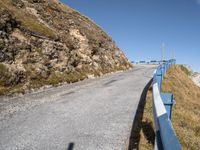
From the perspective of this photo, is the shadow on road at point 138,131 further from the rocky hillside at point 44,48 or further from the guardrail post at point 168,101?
the rocky hillside at point 44,48

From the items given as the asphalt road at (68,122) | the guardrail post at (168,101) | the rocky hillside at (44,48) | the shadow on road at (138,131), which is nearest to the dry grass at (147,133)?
the shadow on road at (138,131)

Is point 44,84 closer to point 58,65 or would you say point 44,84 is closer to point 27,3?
point 58,65

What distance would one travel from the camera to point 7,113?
10.2 meters

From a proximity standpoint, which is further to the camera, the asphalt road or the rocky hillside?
the rocky hillside

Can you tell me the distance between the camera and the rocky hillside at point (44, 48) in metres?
17.0

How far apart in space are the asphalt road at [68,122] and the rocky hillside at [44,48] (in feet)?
13.9

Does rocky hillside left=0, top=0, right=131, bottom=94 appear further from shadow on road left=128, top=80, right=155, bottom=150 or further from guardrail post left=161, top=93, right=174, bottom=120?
guardrail post left=161, top=93, right=174, bottom=120

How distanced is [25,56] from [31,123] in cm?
1032

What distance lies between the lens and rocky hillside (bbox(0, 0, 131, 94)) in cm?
1697

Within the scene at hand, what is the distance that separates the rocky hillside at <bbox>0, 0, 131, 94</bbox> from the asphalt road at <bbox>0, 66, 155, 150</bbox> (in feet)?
13.9

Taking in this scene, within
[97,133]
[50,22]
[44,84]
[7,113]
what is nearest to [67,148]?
[97,133]

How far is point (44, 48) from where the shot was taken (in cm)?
2058

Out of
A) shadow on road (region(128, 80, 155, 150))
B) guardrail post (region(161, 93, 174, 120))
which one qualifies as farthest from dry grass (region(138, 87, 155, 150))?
guardrail post (region(161, 93, 174, 120))

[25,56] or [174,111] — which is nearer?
[174,111]
